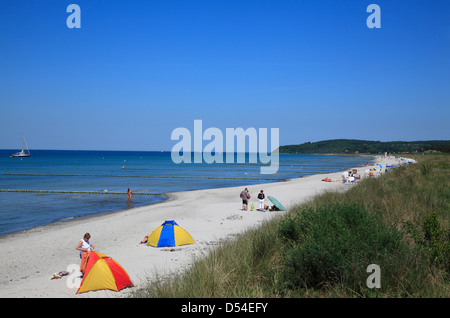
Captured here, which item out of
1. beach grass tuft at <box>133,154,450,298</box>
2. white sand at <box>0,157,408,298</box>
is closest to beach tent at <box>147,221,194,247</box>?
white sand at <box>0,157,408,298</box>

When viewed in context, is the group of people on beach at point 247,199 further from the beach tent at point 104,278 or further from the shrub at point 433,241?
the beach tent at point 104,278

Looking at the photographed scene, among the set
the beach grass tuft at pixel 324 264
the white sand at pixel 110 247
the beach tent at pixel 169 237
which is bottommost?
the white sand at pixel 110 247

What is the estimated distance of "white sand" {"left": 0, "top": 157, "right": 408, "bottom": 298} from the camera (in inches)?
366

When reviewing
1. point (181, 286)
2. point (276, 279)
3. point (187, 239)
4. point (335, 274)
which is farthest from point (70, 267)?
point (335, 274)

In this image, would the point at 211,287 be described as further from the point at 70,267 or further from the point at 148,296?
the point at 70,267

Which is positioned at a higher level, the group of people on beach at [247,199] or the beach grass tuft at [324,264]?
the beach grass tuft at [324,264]

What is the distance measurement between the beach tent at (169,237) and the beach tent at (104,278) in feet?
13.2

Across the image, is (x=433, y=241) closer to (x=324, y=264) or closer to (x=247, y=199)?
(x=324, y=264)

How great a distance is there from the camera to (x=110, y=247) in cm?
1330

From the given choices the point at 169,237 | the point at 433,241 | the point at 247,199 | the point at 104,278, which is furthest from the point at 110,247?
the point at 433,241

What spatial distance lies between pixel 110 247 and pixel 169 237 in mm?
2547

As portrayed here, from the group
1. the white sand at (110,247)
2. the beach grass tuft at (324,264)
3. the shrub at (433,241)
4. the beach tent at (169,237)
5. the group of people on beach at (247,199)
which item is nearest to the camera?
the beach grass tuft at (324,264)

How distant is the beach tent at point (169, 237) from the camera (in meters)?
12.8

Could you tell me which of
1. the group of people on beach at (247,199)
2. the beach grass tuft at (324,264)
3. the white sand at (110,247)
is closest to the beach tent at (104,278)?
the white sand at (110,247)
